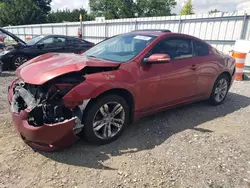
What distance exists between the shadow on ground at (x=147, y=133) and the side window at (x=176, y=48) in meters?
1.18

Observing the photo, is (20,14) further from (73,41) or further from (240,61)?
(240,61)

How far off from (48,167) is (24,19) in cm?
4334

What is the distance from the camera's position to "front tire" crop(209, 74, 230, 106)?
496 centimetres

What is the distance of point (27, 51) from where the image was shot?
8.30 metres

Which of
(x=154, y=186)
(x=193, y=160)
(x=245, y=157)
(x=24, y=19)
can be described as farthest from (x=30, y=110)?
(x=24, y=19)

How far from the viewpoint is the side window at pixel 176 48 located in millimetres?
3764

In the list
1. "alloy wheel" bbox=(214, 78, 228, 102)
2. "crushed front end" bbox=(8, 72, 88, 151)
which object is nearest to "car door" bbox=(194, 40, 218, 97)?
"alloy wheel" bbox=(214, 78, 228, 102)

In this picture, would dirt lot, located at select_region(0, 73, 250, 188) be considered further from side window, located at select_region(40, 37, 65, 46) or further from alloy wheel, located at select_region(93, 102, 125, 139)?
side window, located at select_region(40, 37, 65, 46)

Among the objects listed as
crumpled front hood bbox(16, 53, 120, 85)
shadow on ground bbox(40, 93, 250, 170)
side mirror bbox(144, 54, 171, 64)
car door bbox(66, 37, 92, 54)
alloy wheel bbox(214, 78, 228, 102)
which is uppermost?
side mirror bbox(144, 54, 171, 64)

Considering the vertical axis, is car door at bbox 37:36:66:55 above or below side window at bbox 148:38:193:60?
below

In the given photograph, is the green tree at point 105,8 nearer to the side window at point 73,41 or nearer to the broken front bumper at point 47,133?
the side window at point 73,41

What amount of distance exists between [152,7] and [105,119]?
5038 centimetres

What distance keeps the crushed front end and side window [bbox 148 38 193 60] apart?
5.25 ft

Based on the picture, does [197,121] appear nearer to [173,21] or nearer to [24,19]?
[173,21]
